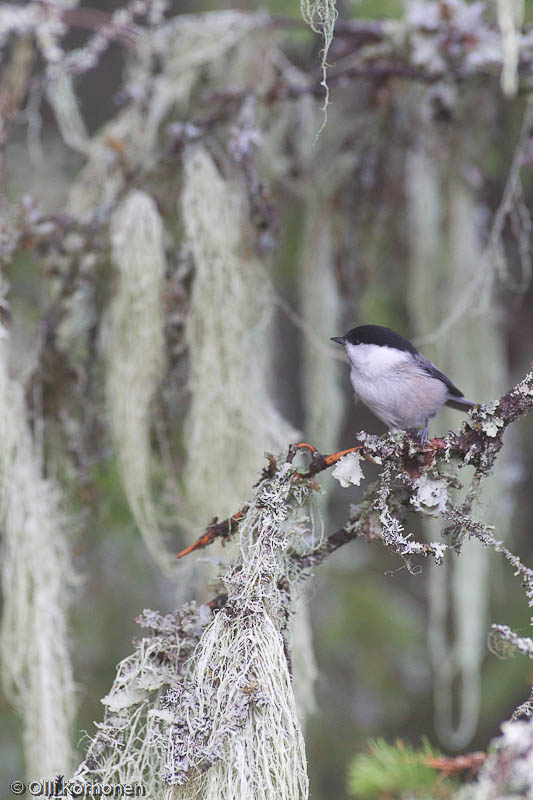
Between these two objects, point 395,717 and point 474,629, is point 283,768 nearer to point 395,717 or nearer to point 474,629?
point 474,629

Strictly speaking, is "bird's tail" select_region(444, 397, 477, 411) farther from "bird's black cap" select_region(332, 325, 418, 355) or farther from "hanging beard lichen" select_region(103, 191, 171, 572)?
"hanging beard lichen" select_region(103, 191, 171, 572)

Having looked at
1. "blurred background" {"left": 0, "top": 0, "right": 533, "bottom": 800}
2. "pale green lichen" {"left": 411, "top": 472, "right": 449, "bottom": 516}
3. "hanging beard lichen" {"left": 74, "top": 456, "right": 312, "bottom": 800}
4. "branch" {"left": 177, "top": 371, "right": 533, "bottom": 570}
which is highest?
"blurred background" {"left": 0, "top": 0, "right": 533, "bottom": 800}

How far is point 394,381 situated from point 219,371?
46 centimetres

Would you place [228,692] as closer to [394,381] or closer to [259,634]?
[259,634]

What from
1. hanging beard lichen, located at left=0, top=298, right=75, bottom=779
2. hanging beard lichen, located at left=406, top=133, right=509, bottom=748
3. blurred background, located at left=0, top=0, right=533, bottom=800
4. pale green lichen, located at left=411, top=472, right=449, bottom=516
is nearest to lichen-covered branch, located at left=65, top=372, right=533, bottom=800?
pale green lichen, located at left=411, top=472, right=449, bottom=516

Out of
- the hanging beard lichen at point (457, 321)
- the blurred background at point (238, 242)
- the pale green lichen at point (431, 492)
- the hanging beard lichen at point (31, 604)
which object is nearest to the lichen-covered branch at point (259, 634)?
the pale green lichen at point (431, 492)

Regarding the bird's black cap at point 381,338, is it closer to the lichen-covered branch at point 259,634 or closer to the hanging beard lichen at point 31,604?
the lichen-covered branch at point 259,634

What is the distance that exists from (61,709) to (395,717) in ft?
7.17

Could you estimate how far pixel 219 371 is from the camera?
1853 millimetres

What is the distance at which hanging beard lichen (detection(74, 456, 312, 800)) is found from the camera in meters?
0.93

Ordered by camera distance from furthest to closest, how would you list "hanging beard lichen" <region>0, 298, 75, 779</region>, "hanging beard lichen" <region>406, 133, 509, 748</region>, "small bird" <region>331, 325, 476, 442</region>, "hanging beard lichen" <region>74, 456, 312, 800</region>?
"hanging beard lichen" <region>406, 133, 509, 748</region>
"hanging beard lichen" <region>0, 298, 75, 779</region>
"small bird" <region>331, 325, 476, 442</region>
"hanging beard lichen" <region>74, 456, 312, 800</region>

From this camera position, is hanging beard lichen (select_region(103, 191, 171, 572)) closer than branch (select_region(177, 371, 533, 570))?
No

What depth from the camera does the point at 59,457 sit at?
2068mm

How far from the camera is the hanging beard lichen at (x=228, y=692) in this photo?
93 centimetres
